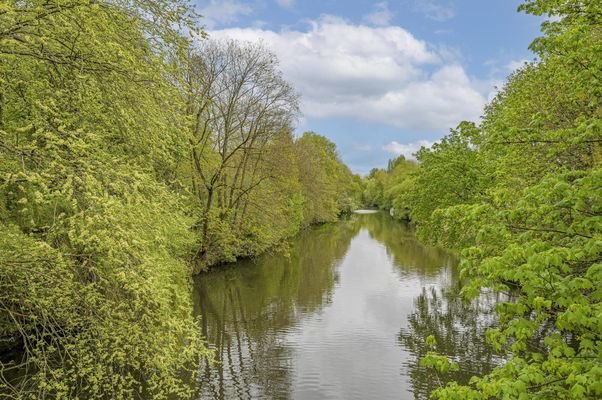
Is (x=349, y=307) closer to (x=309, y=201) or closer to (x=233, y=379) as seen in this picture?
(x=233, y=379)

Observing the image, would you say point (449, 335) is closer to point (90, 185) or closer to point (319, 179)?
point (90, 185)

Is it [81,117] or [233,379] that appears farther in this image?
[233,379]

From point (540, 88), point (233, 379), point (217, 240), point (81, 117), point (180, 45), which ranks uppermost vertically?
point (540, 88)

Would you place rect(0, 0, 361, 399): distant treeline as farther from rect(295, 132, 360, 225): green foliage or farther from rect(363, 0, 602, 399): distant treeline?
rect(295, 132, 360, 225): green foliage

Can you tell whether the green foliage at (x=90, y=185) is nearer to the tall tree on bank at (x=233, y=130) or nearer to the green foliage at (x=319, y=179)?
the tall tree on bank at (x=233, y=130)

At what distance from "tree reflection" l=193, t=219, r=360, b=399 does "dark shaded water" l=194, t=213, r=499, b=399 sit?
0.14 feet

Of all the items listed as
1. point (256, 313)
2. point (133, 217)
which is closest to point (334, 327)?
point (256, 313)

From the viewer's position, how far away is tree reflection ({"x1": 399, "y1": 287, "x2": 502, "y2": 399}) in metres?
14.2

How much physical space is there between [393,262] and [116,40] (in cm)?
3074

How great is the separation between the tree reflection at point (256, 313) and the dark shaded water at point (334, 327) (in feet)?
0.14

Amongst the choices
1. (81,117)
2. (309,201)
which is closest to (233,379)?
(81,117)

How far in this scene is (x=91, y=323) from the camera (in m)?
6.56

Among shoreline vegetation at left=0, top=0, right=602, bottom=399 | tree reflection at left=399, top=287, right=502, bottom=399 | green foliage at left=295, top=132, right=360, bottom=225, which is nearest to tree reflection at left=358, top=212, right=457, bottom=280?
tree reflection at left=399, top=287, right=502, bottom=399

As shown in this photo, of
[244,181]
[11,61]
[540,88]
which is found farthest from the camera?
[244,181]
